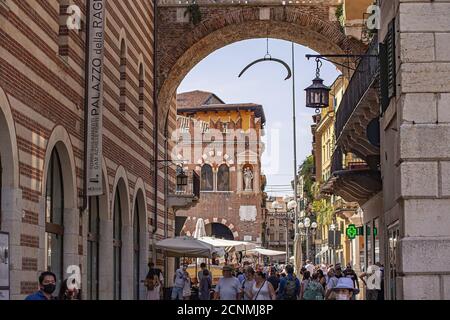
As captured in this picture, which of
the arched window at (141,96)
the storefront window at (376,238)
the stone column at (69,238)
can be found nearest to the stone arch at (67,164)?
the stone column at (69,238)

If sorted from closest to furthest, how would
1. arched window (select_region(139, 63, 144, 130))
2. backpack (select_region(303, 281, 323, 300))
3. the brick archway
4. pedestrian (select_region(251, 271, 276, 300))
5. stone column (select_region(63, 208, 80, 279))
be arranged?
pedestrian (select_region(251, 271, 276, 300))
stone column (select_region(63, 208, 80, 279))
backpack (select_region(303, 281, 323, 300))
arched window (select_region(139, 63, 144, 130))
the brick archway

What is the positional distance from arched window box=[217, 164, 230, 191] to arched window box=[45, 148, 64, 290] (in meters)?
57.6

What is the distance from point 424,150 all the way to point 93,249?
36.0 ft

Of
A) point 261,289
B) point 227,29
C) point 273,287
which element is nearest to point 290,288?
point 273,287

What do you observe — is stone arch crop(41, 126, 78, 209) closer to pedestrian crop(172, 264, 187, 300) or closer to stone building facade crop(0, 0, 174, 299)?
stone building facade crop(0, 0, 174, 299)

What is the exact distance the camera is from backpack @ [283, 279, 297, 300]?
2216 cm

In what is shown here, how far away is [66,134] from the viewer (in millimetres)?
18578

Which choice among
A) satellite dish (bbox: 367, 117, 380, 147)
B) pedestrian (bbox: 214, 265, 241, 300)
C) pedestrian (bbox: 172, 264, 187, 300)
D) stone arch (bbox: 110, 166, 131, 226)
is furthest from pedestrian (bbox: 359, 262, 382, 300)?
stone arch (bbox: 110, 166, 131, 226)

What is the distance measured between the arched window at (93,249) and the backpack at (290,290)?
4162 millimetres

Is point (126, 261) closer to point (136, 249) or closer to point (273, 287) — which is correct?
point (136, 249)

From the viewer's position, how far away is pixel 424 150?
13.1 m

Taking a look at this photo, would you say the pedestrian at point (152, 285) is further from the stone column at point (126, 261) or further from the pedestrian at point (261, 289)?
the pedestrian at point (261, 289)

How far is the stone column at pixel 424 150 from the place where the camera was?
12930mm
